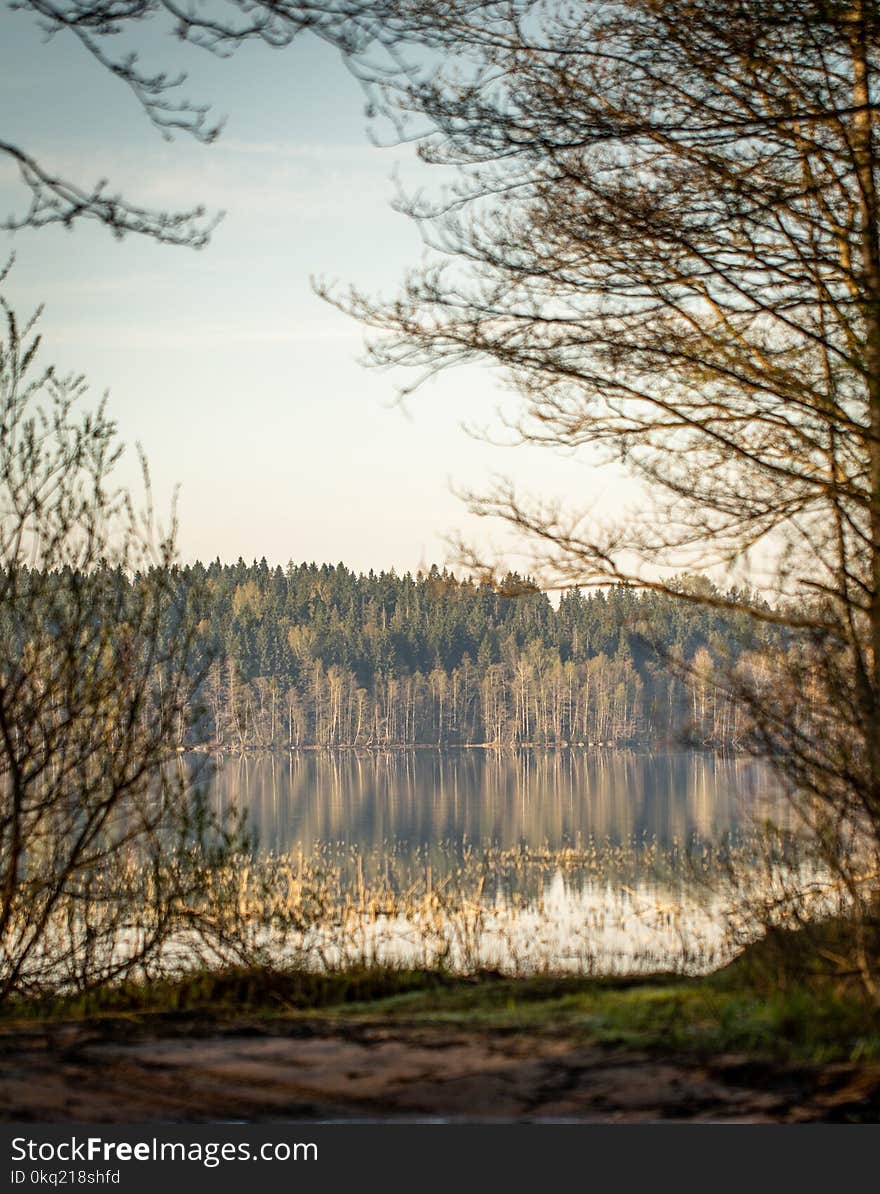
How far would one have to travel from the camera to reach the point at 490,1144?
4.73 m

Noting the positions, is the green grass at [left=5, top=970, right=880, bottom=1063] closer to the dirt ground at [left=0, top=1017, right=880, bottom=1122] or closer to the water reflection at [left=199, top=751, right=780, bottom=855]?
the dirt ground at [left=0, top=1017, right=880, bottom=1122]

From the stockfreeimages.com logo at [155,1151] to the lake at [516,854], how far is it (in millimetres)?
3005

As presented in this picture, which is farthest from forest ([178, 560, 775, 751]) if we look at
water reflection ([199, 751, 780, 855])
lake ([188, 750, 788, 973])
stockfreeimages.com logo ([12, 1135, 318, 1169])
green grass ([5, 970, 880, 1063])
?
stockfreeimages.com logo ([12, 1135, 318, 1169])

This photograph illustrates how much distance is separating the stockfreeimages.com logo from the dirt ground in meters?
0.24

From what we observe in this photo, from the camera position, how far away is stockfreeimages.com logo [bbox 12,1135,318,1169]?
473 centimetres

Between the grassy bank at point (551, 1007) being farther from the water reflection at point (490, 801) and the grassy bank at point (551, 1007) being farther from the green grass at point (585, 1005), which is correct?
the water reflection at point (490, 801)

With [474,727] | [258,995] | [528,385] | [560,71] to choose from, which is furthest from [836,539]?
[474,727]

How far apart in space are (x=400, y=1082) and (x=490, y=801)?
49.0 m

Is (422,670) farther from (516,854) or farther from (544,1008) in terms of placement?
(544,1008)

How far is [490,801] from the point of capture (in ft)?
178

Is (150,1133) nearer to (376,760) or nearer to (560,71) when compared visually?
(560,71)

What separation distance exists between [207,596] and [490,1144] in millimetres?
4307

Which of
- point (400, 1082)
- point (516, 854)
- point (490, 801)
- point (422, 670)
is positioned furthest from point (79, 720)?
point (422, 670)

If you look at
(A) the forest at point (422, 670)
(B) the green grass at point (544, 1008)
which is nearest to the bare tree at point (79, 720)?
(B) the green grass at point (544, 1008)
